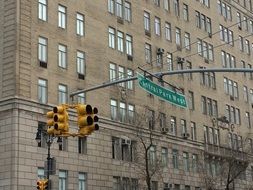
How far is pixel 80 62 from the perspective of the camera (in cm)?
4653

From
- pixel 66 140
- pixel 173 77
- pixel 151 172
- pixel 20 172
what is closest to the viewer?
pixel 20 172

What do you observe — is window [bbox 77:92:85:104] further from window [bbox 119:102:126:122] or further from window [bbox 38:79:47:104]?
window [bbox 119:102:126:122]

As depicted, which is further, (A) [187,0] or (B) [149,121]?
(A) [187,0]

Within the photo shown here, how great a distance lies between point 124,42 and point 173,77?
827cm

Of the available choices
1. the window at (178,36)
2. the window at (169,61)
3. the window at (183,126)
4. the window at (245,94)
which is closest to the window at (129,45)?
the window at (169,61)

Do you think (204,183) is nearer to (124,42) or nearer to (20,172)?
(124,42)

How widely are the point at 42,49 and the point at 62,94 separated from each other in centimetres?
382

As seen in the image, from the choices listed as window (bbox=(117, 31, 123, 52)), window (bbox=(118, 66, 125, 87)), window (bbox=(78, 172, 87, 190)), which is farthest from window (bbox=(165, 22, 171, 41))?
window (bbox=(78, 172, 87, 190))

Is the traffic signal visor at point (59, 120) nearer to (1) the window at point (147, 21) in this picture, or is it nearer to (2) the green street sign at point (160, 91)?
(2) the green street sign at point (160, 91)

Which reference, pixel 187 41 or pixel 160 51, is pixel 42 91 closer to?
pixel 160 51

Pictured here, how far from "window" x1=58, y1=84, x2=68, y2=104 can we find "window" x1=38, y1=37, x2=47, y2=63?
8.02ft

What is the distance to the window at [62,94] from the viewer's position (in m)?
43.6

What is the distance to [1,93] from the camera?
40969 mm

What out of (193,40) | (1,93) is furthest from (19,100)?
(193,40)
